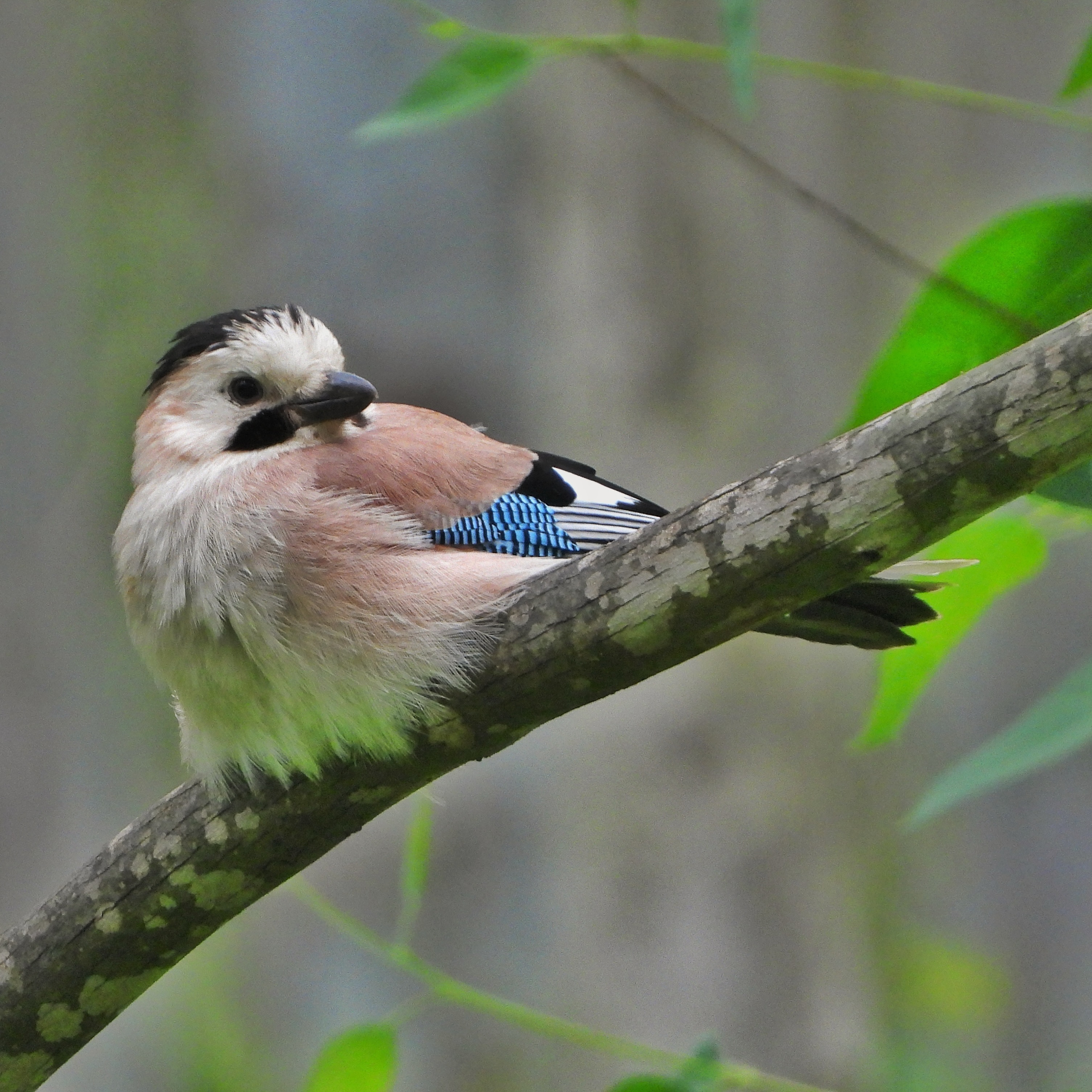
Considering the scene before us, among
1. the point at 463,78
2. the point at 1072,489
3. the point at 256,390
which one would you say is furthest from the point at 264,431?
the point at 1072,489

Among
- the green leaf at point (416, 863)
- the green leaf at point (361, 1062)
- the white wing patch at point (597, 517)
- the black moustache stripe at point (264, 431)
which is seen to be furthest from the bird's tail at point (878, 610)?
the black moustache stripe at point (264, 431)

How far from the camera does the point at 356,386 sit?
6.36 feet

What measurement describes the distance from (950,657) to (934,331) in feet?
12.0

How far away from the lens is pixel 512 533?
72.4 inches

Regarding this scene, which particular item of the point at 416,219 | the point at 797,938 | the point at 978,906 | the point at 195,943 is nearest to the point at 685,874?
the point at 797,938

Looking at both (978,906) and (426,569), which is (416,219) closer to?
(426,569)

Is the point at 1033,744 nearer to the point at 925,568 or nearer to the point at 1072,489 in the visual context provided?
the point at 1072,489

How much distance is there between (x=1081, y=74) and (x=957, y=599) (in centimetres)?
60

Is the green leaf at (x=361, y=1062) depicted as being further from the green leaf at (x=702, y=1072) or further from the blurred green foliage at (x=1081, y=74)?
the blurred green foliage at (x=1081, y=74)

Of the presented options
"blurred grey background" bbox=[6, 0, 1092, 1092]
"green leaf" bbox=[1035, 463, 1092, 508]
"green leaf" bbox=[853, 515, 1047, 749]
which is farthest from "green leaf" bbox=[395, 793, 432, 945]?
"blurred grey background" bbox=[6, 0, 1092, 1092]

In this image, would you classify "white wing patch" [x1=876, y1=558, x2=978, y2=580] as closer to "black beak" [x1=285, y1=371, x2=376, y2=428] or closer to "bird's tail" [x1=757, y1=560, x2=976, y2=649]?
"bird's tail" [x1=757, y1=560, x2=976, y2=649]

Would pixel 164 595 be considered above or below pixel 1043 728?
above

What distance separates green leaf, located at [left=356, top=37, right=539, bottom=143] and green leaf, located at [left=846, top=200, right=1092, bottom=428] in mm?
556

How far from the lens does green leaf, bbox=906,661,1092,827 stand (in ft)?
3.61
